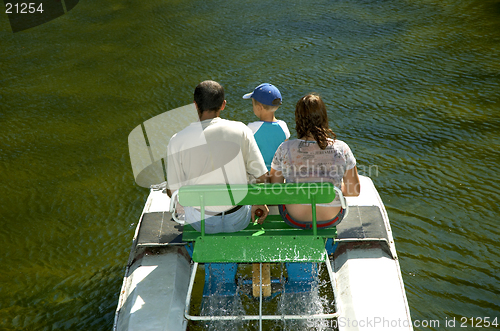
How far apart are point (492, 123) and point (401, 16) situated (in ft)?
18.8

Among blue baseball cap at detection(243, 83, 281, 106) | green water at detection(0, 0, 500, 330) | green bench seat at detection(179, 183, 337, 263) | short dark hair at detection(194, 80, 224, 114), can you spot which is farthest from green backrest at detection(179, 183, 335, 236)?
green water at detection(0, 0, 500, 330)

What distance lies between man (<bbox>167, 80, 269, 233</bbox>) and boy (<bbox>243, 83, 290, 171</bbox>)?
0.52 metres

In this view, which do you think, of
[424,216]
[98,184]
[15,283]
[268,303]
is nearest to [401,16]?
[424,216]

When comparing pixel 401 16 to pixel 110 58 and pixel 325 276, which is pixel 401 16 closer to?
pixel 110 58

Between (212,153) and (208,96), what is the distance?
1.32ft

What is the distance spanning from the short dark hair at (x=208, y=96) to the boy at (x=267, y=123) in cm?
65

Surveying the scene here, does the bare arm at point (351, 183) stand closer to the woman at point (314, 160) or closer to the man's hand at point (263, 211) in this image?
the woman at point (314, 160)

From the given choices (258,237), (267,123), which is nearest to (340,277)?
(258,237)

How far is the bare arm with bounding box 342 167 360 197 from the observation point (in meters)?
3.46

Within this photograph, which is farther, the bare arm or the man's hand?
the man's hand

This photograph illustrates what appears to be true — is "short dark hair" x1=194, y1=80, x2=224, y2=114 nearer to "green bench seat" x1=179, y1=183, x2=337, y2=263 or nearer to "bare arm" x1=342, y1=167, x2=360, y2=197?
"green bench seat" x1=179, y1=183, x2=337, y2=263

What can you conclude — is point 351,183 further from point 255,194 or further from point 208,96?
point 208,96

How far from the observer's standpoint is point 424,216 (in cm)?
513

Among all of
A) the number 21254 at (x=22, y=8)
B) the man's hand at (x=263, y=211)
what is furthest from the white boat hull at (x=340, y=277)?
the number 21254 at (x=22, y=8)
